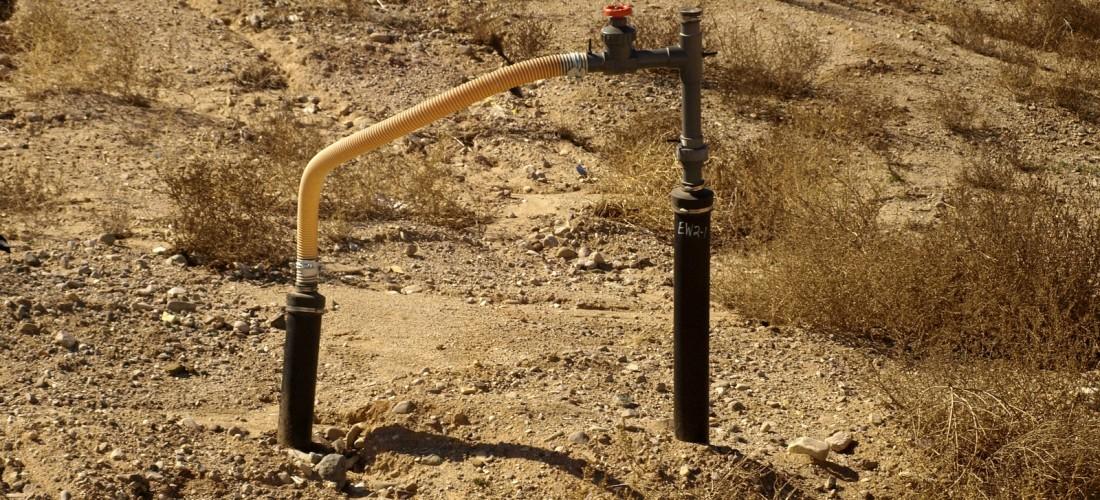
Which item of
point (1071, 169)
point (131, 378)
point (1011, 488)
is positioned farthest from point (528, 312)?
point (1071, 169)

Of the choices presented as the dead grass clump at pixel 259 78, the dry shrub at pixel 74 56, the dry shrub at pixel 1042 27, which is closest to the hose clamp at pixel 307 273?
the dry shrub at pixel 74 56

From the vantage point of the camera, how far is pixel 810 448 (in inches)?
153

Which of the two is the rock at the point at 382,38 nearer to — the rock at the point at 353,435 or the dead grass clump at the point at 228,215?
the dead grass clump at the point at 228,215

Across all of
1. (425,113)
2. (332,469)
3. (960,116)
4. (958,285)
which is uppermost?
(425,113)

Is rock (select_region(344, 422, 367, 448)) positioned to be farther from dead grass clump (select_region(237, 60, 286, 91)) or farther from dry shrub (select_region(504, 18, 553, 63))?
dry shrub (select_region(504, 18, 553, 63))

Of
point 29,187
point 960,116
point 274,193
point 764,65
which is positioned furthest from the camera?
point 764,65

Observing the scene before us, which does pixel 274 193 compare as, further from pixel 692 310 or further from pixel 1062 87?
pixel 1062 87

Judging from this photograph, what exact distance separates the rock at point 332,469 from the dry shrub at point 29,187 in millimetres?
2687

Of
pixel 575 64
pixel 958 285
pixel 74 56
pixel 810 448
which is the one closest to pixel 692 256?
pixel 575 64

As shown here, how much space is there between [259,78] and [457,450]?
472 centimetres

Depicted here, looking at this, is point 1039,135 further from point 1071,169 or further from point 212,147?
point 212,147

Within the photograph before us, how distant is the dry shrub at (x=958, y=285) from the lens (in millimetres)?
4676

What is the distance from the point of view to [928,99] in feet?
28.3

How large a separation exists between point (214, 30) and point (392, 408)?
5.35 metres
